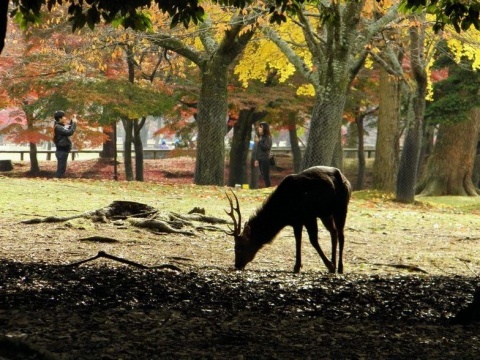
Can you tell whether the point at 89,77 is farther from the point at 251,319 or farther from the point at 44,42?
the point at 251,319

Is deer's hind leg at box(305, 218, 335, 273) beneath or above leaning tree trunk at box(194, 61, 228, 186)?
beneath

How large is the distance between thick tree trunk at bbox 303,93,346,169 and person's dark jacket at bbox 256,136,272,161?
5009 millimetres

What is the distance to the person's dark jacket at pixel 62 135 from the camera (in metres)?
24.4

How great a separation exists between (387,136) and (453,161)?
2.80m

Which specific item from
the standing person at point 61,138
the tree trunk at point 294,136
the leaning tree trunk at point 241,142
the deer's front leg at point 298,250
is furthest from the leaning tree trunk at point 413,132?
the deer's front leg at point 298,250

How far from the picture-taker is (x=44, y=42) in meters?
26.5

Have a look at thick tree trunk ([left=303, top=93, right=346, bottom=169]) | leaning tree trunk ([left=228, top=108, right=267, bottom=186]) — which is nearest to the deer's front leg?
thick tree trunk ([left=303, top=93, right=346, bottom=169])

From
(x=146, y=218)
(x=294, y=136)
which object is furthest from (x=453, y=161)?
(x=146, y=218)

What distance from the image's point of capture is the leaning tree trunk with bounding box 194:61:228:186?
24.7 meters

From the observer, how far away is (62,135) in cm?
2458

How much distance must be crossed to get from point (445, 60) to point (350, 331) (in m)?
20.9

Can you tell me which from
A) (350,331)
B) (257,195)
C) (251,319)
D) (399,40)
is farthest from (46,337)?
(399,40)

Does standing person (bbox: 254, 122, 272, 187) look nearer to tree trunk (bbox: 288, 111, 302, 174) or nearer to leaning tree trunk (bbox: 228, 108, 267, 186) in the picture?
tree trunk (bbox: 288, 111, 302, 174)

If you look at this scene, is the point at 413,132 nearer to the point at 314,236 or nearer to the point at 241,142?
the point at 241,142
